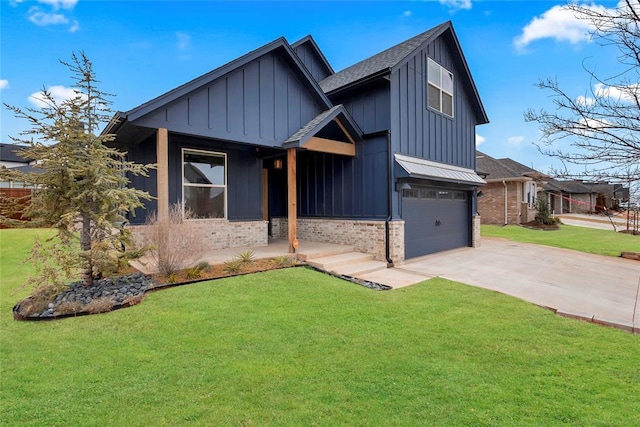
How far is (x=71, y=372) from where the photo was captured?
10.8ft

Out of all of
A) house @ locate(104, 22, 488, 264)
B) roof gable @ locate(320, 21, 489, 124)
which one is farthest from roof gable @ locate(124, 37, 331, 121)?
roof gable @ locate(320, 21, 489, 124)

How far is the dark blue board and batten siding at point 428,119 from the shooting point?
32.7 ft

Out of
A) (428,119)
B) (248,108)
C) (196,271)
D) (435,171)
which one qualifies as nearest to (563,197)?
(428,119)

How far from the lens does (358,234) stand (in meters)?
9.98

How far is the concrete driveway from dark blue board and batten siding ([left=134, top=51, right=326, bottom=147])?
17.1 feet

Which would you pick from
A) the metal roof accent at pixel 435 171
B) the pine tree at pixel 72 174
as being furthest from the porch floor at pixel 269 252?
the metal roof accent at pixel 435 171

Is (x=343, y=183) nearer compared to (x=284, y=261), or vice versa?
(x=284, y=261)

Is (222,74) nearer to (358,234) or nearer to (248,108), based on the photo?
(248,108)

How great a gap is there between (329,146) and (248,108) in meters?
2.59

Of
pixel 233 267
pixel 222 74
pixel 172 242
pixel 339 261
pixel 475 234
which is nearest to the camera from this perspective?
pixel 172 242

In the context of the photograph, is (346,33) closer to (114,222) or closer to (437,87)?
(437,87)

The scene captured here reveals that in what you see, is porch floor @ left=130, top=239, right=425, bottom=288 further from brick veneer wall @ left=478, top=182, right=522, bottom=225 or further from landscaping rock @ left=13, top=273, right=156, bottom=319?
brick veneer wall @ left=478, top=182, right=522, bottom=225

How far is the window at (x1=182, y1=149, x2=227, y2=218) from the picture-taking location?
9.16 m

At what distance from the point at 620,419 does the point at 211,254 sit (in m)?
8.09
